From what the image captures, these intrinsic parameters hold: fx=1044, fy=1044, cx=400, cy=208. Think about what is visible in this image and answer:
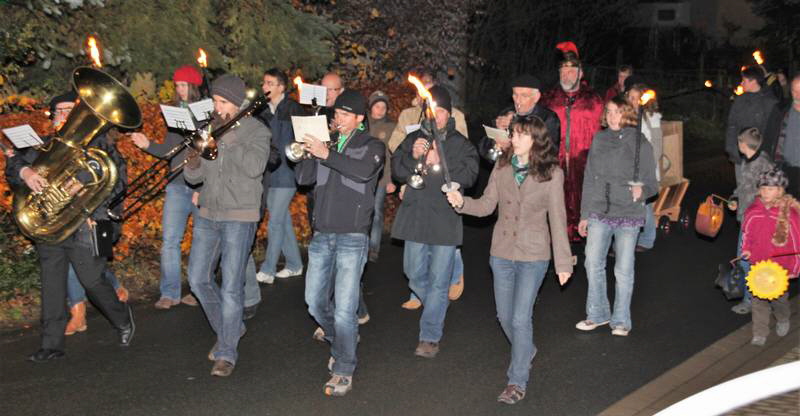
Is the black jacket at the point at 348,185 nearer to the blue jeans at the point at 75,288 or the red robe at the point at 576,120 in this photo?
the blue jeans at the point at 75,288

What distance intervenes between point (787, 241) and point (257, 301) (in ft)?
13.4

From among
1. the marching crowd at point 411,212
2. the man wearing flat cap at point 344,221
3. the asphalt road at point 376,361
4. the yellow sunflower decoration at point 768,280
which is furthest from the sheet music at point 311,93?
the yellow sunflower decoration at point 768,280

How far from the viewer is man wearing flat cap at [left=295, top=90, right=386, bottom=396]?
258 inches

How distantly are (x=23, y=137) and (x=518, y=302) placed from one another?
11.3 ft

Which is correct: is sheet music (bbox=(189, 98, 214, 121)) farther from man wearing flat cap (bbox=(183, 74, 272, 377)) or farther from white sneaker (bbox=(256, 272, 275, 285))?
white sneaker (bbox=(256, 272, 275, 285))

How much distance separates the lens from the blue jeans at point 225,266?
6836mm

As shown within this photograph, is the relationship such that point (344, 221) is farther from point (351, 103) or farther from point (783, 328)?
point (783, 328)

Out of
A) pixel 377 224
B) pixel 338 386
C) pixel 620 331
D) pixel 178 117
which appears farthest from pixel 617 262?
pixel 178 117

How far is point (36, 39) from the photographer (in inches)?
411

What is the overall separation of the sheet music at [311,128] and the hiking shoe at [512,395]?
193cm

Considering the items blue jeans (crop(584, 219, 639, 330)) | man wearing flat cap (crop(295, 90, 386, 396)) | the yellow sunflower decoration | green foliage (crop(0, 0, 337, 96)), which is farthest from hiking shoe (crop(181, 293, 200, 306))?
the yellow sunflower decoration

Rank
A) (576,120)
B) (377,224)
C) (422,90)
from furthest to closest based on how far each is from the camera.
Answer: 1. (377,224)
2. (576,120)
3. (422,90)

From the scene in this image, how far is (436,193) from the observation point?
7.48 meters

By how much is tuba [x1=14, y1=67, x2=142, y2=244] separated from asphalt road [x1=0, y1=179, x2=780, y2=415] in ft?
3.18
